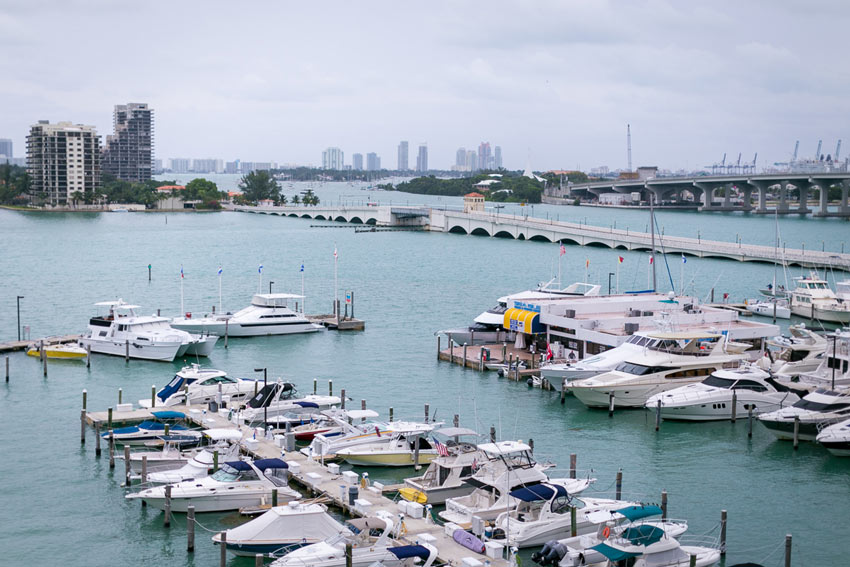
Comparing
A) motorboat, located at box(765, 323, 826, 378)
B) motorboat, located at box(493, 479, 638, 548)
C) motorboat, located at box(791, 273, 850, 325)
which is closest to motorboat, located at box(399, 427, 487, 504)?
motorboat, located at box(493, 479, 638, 548)

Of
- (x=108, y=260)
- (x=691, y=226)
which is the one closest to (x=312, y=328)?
(x=108, y=260)

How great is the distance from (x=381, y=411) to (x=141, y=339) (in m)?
15.6

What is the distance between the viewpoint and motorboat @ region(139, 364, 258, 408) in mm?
38938

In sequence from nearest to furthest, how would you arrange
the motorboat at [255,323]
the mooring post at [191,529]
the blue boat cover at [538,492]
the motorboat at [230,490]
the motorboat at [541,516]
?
the motorboat at [541,516], the mooring post at [191,529], the blue boat cover at [538,492], the motorboat at [230,490], the motorboat at [255,323]

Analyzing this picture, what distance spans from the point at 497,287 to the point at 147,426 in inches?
2084

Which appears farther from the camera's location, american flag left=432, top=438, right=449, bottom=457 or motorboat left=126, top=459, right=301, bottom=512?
american flag left=432, top=438, right=449, bottom=457

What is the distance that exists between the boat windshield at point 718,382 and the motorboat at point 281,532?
19.1m

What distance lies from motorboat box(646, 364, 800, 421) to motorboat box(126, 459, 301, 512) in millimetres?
15761

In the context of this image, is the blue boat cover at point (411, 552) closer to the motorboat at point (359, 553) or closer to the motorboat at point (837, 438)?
the motorboat at point (359, 553)

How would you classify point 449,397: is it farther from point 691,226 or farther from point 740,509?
point 691,226

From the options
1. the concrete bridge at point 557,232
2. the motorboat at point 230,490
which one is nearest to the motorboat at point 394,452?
the motorboat at point 230,490

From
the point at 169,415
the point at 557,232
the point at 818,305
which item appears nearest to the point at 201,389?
the point at 169,415

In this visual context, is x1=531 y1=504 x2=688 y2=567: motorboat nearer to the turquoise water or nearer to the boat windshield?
the turquoise water

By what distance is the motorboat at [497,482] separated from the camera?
86.2 ft
